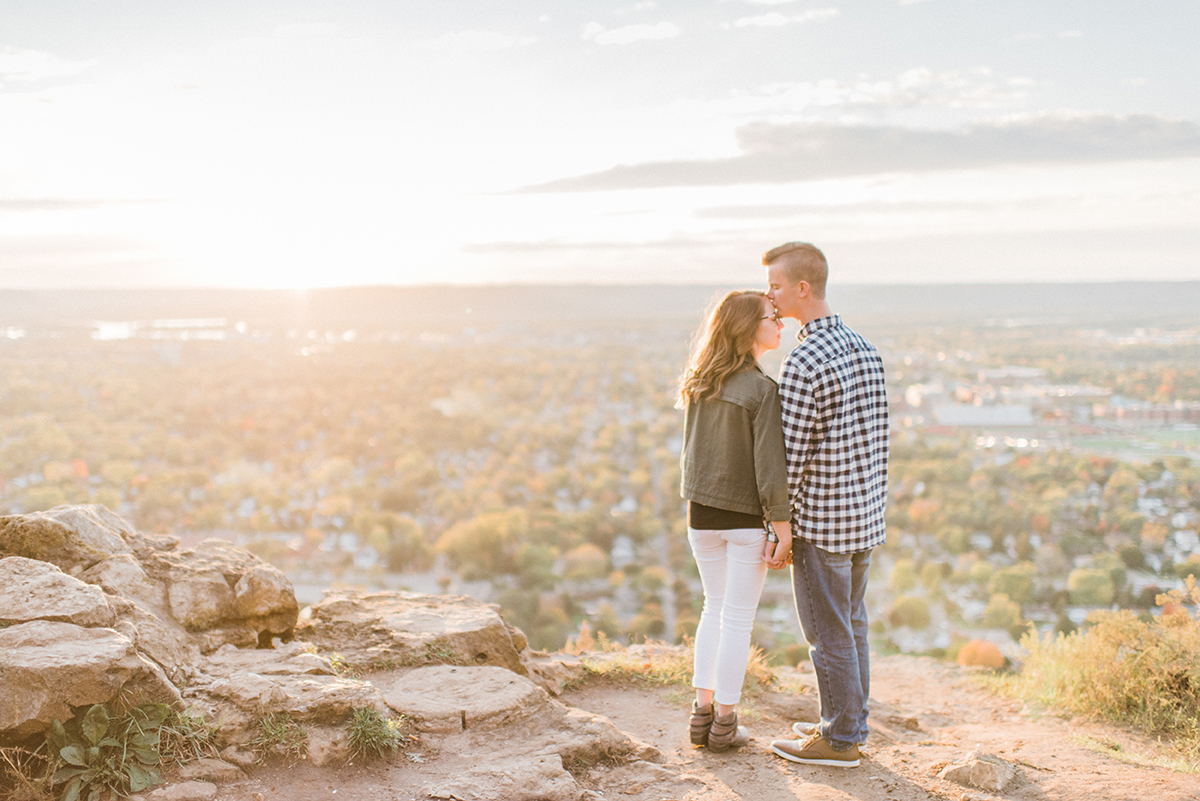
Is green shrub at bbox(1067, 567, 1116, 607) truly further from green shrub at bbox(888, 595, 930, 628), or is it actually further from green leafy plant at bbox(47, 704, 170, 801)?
green leafy plant at bbox(47, 704, 170, 801)

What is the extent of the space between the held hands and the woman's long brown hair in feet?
2.31

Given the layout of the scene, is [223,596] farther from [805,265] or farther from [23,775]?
[805,265]

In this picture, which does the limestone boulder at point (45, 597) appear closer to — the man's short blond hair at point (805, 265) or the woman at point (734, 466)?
the woman at point (734, 466)

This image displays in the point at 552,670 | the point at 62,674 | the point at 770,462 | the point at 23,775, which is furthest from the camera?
the point at 552,670

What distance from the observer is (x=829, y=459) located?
3994mm

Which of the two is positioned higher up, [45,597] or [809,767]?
[45,597]

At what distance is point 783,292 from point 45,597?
3854 millimetres

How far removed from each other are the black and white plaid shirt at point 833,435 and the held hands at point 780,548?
0.48 feet

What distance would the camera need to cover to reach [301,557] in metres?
34.6

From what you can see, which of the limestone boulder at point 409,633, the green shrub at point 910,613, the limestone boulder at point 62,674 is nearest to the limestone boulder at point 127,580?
the limestone boulder at point 62,674

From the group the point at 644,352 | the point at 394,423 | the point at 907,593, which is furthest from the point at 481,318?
the point at 907,593

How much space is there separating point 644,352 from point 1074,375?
4817 centimetres

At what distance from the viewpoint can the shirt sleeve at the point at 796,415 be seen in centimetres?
393

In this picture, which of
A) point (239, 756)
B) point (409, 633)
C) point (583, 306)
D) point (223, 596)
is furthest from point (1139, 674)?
point (583, 306)
